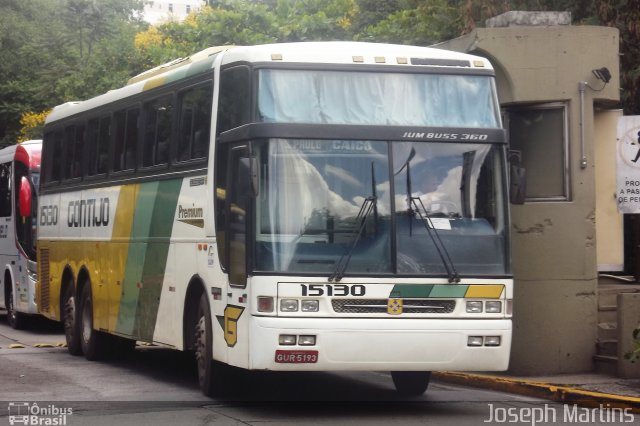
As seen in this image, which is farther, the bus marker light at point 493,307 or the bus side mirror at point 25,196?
the bus side mirror at point 25,196

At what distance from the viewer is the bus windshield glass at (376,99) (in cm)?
1143

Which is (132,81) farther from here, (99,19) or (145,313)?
(99,19)

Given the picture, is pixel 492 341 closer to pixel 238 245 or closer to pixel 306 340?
pixel 306 340

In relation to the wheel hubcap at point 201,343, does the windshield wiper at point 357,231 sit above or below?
above

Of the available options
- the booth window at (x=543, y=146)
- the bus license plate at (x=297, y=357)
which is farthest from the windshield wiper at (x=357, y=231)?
the booth window at (x=543, y=146)

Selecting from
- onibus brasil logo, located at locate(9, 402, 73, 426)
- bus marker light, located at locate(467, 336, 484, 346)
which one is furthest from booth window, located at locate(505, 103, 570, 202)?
onibus brasil logo, located at locate(9, 402, 73, 426)

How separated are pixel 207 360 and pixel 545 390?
11.7ft

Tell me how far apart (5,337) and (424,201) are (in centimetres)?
1247

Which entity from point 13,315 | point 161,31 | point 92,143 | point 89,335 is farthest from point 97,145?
point 161,31

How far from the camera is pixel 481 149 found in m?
11.7

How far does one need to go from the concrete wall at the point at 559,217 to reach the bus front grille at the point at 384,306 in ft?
11.7

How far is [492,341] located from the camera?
11336mm

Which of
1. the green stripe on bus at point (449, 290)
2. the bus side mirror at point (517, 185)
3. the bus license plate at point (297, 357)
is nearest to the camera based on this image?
the bus license plate at point (297, 357)

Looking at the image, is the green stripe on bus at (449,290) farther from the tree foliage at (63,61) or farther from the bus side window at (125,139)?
the tree foliage at (63,61)
